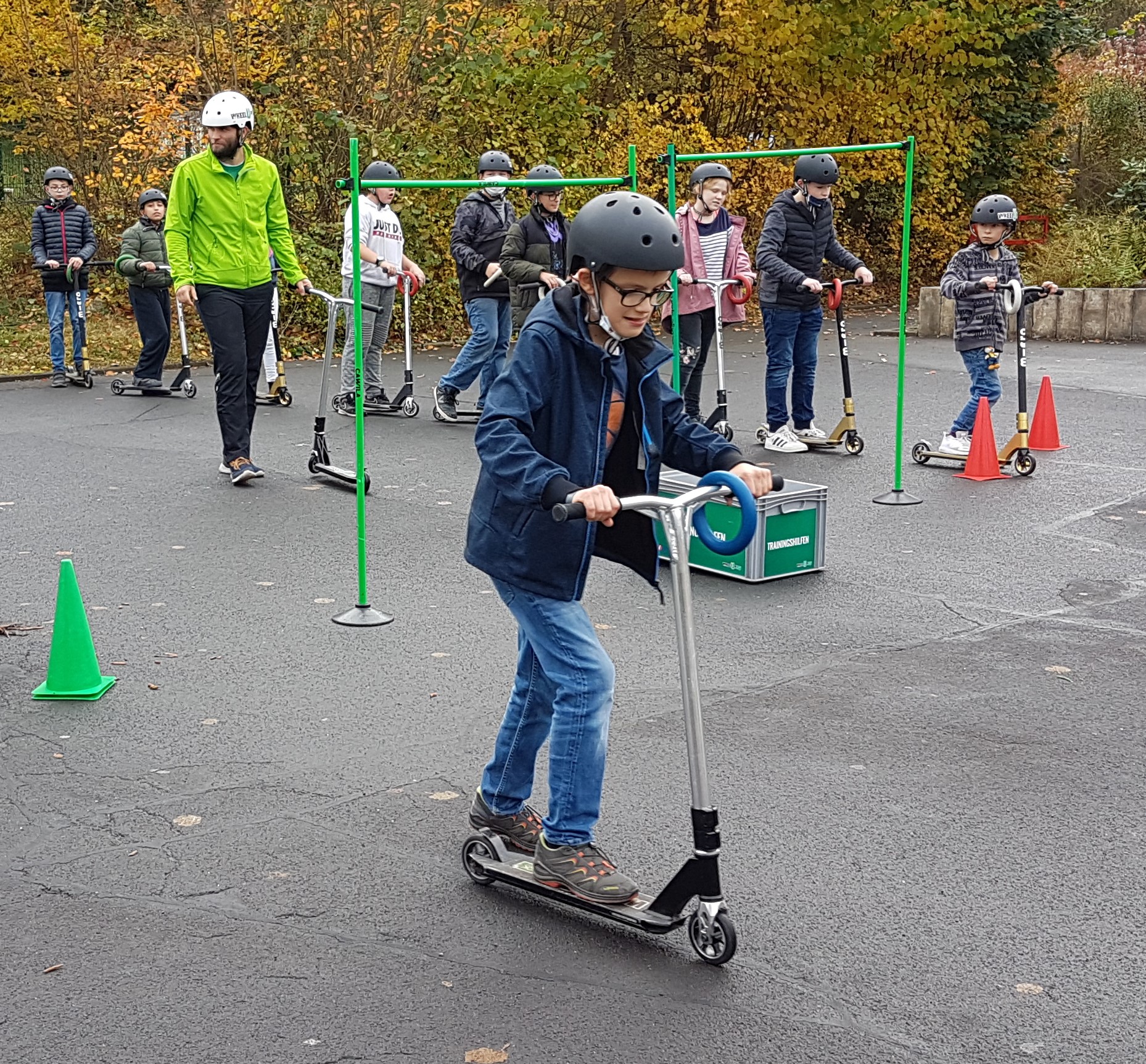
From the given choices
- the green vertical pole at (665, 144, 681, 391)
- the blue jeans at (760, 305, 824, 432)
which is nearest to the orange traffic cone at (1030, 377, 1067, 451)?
the blue jeans at (760, 305, 824, 432)

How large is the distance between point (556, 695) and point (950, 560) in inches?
193

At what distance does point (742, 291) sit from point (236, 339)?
425cm

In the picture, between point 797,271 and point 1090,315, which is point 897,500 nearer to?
point 797,271

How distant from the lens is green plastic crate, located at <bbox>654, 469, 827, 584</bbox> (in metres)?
7.95

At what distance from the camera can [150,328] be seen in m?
15.7

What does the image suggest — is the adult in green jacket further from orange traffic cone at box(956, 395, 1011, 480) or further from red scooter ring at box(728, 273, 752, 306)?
orange traffic cone at box(956, 395, 1011, 480)

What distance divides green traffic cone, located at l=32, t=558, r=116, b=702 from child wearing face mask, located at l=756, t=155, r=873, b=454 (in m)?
6.61

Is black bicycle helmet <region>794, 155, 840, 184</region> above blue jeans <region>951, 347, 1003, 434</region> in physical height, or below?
above

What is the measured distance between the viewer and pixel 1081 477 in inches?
436

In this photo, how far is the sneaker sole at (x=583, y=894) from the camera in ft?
13.5

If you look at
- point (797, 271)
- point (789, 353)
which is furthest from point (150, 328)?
point (797, 271)

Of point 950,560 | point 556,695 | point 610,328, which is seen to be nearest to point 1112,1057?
point 556,695

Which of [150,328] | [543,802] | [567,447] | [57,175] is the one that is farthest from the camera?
[57,175]

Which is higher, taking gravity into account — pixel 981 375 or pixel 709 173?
pixel 709 173
